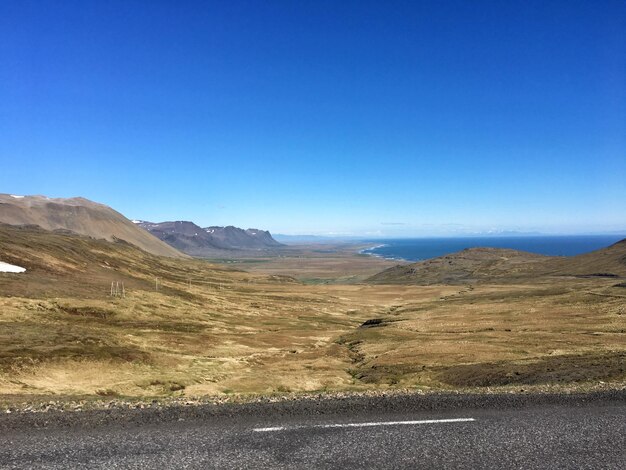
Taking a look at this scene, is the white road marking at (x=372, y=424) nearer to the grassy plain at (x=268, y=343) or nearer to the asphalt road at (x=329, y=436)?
the asphalt road at (x=329, y=436)

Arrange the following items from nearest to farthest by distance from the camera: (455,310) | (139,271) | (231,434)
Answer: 1. (231,434)
2. (455,310)
3. (139,271)

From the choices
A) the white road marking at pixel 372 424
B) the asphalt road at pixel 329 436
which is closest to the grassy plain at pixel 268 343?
the asphalt road at pixel 329 436

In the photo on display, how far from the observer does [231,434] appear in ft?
45.1

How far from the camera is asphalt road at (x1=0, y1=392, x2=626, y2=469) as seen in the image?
1200 cm

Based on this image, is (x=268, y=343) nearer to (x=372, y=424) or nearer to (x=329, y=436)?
(x=372, y=424)

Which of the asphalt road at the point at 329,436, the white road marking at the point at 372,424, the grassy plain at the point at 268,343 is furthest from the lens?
the grassy plain at the point at 268,343

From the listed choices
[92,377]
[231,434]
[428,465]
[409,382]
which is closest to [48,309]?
[92,377]

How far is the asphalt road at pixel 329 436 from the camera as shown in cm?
1200

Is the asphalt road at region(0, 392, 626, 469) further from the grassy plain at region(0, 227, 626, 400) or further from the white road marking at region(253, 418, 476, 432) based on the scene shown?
the grassy plain at region(0, 227, 626, 400)

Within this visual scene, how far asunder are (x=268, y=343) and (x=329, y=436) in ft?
185

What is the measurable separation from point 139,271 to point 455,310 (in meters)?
121

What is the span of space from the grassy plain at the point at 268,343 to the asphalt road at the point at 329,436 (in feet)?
26.8

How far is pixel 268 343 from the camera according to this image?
68500mm

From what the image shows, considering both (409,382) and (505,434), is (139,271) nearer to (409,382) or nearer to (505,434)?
(409,382)
